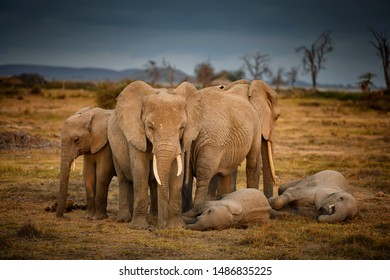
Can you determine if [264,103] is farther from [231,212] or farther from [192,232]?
[192,232]

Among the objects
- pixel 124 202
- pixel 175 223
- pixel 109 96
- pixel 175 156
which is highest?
pixel 175 156

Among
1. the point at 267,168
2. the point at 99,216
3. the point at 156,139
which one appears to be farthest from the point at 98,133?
the point at 267,168

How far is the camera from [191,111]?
33.1 feet

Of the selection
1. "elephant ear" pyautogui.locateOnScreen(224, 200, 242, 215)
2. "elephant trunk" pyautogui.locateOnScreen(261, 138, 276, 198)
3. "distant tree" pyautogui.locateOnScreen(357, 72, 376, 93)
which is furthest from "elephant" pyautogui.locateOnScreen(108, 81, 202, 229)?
"distant tree" pyautogui.locateOnScreen(357, 72, 376, 93)

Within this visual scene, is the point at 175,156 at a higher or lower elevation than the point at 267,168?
higher

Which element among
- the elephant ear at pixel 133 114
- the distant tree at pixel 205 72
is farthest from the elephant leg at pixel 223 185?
the distant tree at pixel 205 72

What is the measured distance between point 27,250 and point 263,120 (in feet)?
17.9

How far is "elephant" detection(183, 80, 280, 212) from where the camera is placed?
35.4 ft

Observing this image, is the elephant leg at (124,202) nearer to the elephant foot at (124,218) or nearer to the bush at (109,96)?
the elephant foot at (124,218)

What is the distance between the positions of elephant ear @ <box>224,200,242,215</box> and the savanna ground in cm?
26

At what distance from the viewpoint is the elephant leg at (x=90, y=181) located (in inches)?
437

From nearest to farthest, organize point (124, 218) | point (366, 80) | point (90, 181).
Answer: point (124, 218)
point (90, 181)
point (366, 80)

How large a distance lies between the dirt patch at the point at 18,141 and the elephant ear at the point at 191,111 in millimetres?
10390

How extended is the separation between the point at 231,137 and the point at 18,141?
10288 millimetres
